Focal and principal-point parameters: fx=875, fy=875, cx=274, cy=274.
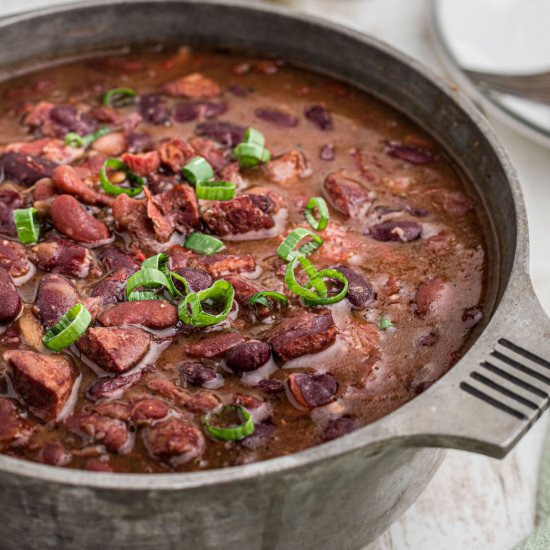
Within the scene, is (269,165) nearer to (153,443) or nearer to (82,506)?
(153,443)

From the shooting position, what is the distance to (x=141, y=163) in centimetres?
392

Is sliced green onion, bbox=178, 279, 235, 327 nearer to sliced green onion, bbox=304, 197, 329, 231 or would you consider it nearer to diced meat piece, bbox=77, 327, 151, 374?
diced meat piece, bbox=77, 327, 151, 374

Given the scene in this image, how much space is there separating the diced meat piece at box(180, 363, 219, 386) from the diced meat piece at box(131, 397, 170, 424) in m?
0.15

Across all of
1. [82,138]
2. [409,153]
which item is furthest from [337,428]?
[82,138]

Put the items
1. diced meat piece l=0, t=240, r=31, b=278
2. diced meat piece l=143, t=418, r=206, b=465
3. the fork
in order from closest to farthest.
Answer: diced meat piece l=143, t=418, r=206, b=465
diced meat piece l=0, t=240, r=31, b=278
the fork

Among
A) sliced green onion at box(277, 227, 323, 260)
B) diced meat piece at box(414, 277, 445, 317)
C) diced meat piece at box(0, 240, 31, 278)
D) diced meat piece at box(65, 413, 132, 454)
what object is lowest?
diced meat piece at box(0, 240, 31, 278)

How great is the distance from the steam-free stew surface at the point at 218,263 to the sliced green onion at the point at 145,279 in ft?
0.23

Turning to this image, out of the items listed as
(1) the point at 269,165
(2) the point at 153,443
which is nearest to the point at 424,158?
(1) the point at 269,165

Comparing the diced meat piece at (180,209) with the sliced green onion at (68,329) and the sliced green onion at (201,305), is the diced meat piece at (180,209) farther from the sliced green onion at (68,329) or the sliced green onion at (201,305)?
the sliced green onion at (68,329)

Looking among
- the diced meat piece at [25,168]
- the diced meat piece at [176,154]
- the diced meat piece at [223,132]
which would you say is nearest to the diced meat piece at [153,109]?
the diced meat piece at [223,132]

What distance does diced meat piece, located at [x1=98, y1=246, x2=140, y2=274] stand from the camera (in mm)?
3467

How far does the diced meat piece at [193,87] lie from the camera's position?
4527 millimetres

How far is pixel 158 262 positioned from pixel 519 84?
2.99 m

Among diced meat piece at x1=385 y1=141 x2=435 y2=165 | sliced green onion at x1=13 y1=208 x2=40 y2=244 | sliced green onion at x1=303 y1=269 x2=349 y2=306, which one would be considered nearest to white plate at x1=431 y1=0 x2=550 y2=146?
diced meat piece at x1=385 y1=141 x2=435 y2=165
